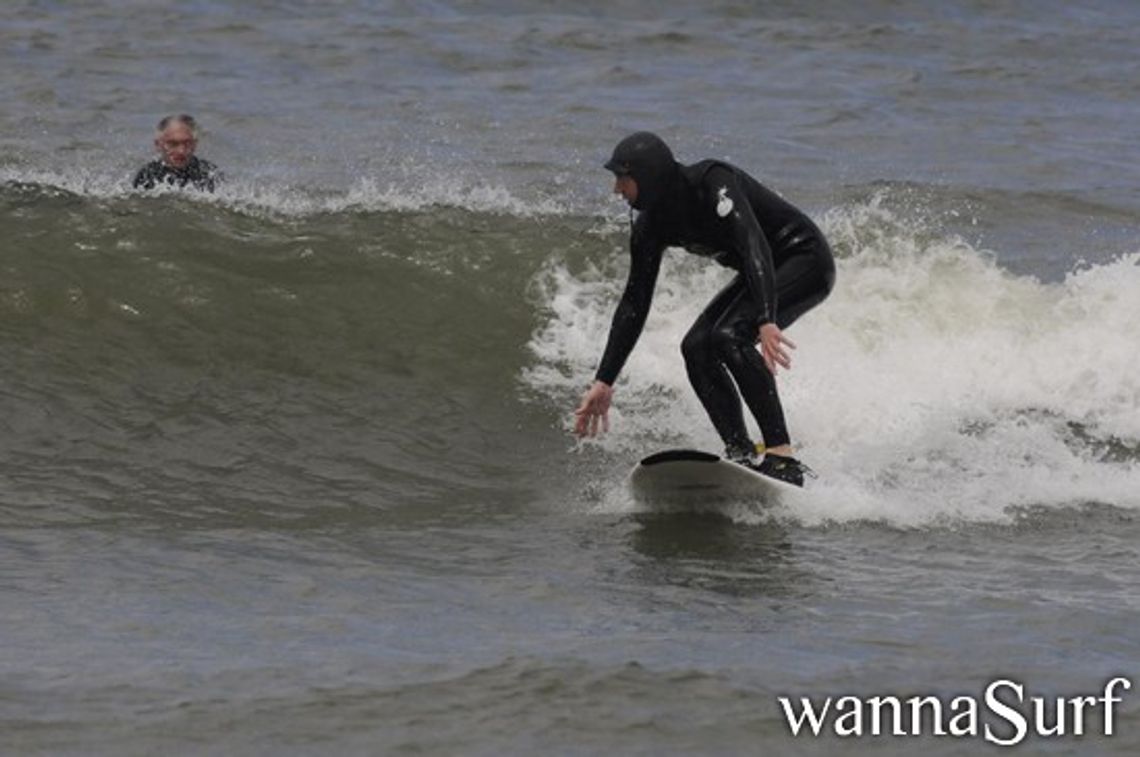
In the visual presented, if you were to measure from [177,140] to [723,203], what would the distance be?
511 cm

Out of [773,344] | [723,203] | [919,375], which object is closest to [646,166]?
[723,203]

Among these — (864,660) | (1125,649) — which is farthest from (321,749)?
(1125,649)

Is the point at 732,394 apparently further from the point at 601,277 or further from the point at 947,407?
the point at 601,277

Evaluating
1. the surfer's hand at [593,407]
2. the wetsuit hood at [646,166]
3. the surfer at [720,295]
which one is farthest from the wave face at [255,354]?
the wetsuit hood at [646,166]

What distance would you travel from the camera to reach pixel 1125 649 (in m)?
6.93

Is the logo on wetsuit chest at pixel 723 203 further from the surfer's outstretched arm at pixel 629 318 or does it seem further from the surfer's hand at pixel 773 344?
the surfer's hand at pixel 773 344

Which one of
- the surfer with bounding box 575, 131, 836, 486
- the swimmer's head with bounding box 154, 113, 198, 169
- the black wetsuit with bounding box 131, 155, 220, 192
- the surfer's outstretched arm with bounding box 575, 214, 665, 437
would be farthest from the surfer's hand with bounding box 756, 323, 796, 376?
the black wetsuit with bounding box 131, 155, 220, 192

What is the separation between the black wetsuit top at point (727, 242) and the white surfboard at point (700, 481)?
0.45 metres

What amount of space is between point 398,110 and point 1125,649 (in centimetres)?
1288

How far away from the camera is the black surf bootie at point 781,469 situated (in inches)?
353

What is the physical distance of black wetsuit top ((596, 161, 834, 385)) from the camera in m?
8.82

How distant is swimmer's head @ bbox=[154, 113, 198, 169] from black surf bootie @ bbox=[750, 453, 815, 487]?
531 cm

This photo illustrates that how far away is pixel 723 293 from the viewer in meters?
9.16

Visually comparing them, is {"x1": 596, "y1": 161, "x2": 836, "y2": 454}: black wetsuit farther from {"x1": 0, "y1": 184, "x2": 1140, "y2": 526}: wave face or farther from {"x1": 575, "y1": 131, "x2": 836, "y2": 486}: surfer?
{"x1": 0, "y1": 184, "x2": 1140, "y2": 526}: wave face
